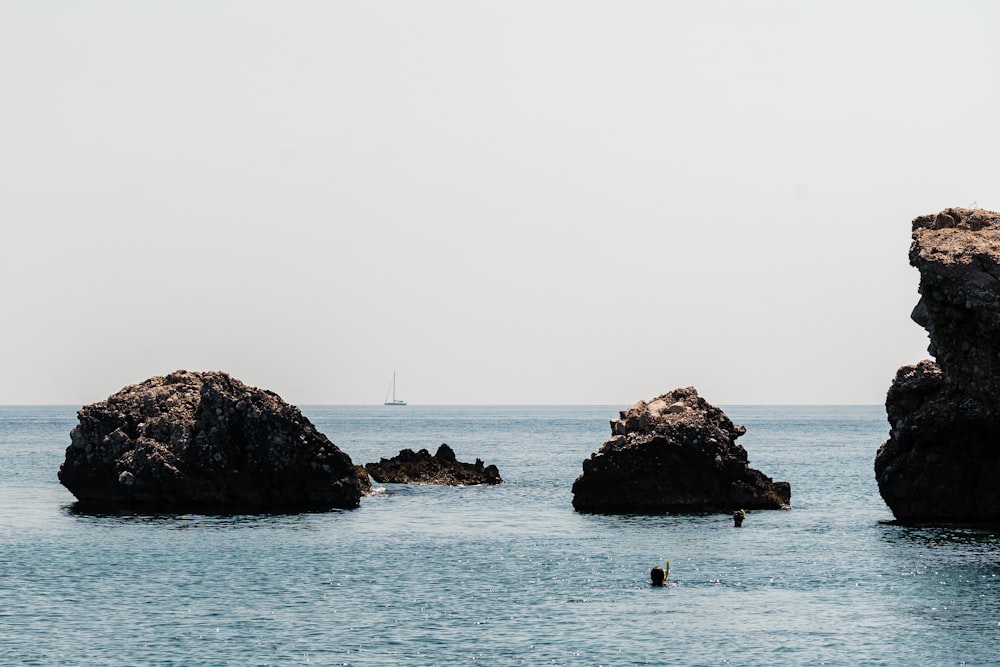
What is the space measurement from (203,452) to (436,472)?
3681 cm

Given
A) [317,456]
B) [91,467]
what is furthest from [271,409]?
[91,467]

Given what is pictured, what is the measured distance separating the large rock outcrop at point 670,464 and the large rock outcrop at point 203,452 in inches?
711

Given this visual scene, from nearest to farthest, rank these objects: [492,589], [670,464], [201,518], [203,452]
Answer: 1. [492,589]
2. [201,518]
3. [670,464]
4. [203,452]

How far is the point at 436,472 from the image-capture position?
376 ft

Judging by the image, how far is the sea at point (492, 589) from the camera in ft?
138

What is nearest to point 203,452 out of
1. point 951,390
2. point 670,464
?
point 670,464

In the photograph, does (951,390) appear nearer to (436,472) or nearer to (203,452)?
(203,452)

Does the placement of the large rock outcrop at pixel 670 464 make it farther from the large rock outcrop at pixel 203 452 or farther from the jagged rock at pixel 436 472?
the jagged rock at pixel 436 472

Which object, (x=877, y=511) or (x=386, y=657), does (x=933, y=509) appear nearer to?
(x=877, y=511)

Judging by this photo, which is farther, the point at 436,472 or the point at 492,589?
the point at 436,472

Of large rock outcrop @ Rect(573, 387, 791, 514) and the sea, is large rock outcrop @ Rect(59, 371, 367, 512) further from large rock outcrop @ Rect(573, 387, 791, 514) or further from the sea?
large rock outcrop @ Rect(573, 387, 791, 514)

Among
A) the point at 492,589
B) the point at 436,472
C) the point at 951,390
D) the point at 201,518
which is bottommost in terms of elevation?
the point at 492,589

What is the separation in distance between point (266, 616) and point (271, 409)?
1395 inches

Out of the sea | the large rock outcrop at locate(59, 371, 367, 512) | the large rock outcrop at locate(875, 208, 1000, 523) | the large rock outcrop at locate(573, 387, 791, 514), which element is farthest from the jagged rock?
the large rock outcrop at locate(875, 208, 1000, 523)
